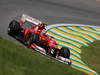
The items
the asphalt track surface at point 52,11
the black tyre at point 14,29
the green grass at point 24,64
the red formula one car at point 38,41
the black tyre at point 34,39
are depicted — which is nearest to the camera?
the green grass at point 24,64

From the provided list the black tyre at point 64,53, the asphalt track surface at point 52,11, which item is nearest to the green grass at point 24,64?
the black tyre at point 64,53

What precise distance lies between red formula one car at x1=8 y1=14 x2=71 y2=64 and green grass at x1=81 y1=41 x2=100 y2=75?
1.26m

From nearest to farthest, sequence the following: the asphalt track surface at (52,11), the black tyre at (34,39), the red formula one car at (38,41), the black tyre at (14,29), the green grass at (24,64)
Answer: the green grass at (24,64) < the red formula one car at (38,41) < the black tyre at (34,39) < the black tyre at (14,29) < the asphalt track surface at (52,11)

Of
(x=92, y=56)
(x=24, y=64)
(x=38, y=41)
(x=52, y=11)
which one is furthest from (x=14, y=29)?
(x=52, y=11)

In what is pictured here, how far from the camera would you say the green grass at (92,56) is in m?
16.8

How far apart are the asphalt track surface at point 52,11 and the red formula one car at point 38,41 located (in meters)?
0.79

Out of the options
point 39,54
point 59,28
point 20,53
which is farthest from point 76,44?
point 20,53

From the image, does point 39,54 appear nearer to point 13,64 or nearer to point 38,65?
point 38,65

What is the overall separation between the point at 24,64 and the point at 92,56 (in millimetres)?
5606

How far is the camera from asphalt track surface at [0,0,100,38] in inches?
780

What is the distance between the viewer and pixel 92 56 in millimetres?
17578

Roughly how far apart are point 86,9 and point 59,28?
6.20m

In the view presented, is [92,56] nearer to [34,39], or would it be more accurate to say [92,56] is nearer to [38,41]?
[38,41]

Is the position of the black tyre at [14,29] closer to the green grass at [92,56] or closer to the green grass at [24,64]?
the green grass at [24,64]
